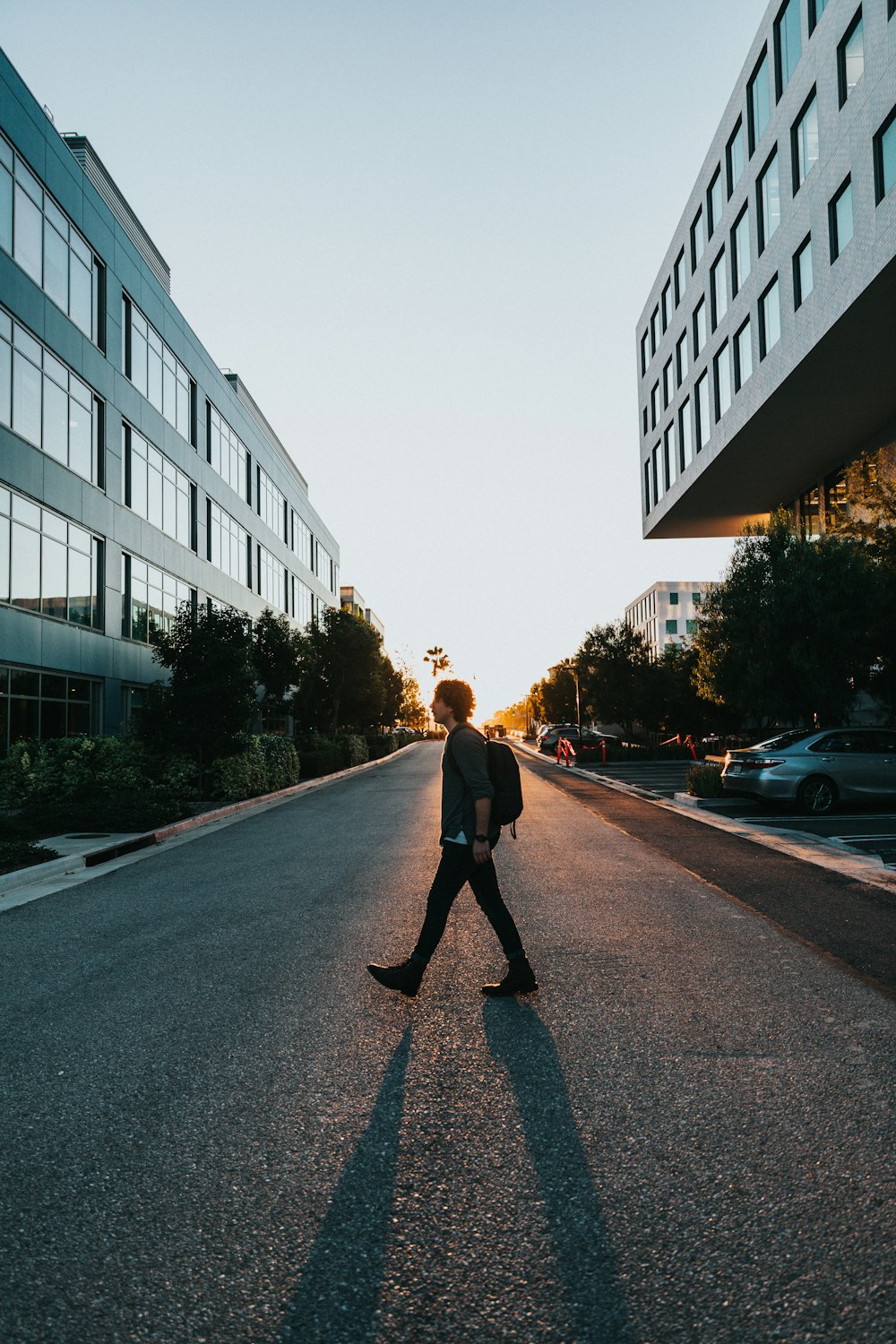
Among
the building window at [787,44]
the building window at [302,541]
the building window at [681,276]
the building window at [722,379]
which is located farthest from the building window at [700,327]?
the building window at [302,541]

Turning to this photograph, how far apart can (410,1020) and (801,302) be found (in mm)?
23179

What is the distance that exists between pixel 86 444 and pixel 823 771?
66.5 ft

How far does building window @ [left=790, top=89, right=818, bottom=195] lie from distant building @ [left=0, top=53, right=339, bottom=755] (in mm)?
18891

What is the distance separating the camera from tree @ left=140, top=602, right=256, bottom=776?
20.8 m

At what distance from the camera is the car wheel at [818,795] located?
54.0 feet

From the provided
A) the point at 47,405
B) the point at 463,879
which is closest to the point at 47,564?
the point at 47,405

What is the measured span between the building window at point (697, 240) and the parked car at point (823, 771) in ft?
76.5

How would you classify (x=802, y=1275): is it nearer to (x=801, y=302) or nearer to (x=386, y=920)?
(x=386, y=920)

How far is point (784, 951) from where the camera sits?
6.66m

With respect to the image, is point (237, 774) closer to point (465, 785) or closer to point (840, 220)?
point (465, 785)

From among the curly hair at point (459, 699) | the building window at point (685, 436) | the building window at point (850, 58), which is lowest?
the curly hair at point (459, 699)

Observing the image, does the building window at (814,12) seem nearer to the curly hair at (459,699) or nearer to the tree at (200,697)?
the tree at (200,697)

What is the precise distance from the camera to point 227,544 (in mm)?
42094

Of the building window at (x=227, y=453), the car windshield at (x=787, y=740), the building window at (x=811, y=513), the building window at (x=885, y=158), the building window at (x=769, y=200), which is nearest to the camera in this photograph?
the car windshield at (x=787, y=740)
